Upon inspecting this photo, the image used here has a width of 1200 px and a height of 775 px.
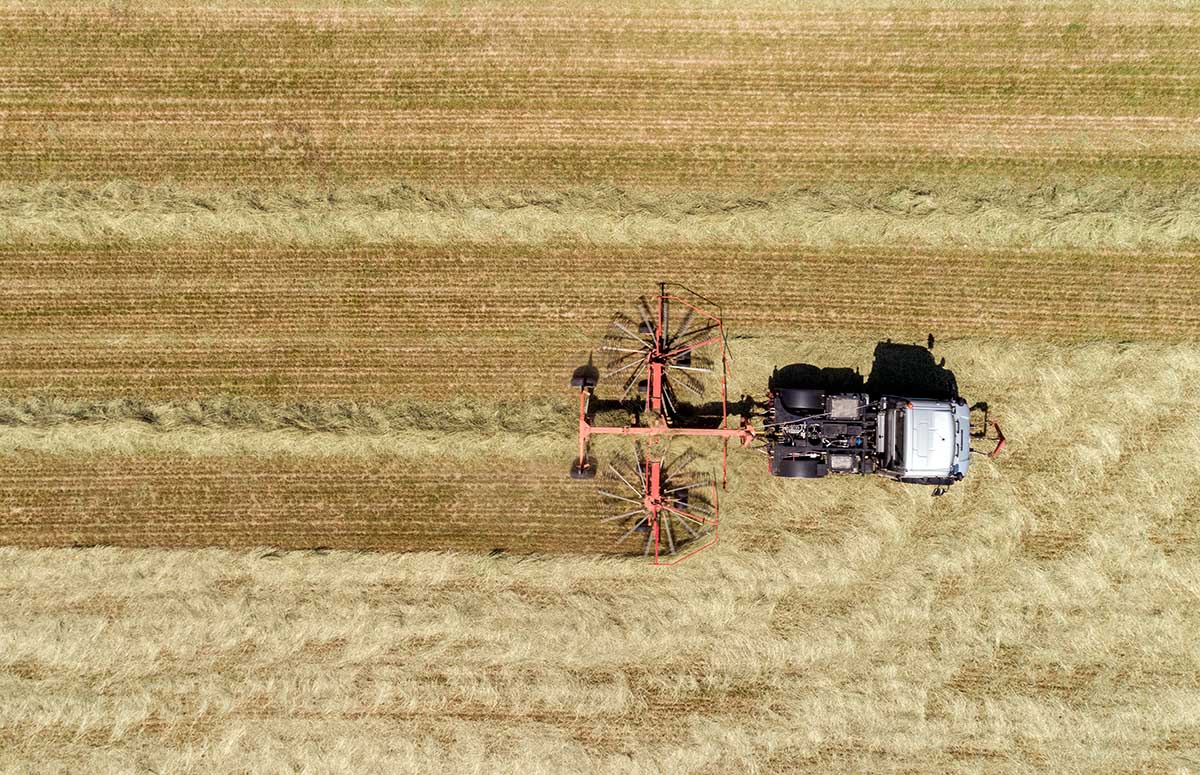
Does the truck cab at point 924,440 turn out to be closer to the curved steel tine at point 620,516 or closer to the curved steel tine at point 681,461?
the curved steel tine at point 681,461

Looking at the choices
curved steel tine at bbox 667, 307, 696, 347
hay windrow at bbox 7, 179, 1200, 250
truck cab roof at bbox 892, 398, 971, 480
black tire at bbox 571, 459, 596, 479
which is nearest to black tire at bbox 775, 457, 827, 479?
truck cab roof at bbox 892, 398, 971, 480

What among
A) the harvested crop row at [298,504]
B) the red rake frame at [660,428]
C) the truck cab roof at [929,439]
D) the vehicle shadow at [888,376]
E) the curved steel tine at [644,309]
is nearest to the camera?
the truck cab roof at [929,439]

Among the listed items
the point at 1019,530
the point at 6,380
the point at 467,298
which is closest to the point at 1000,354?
the point at 1019,530

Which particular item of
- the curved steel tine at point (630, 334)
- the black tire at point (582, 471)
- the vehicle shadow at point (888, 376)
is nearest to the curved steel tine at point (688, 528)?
the black tire at point (582, 471)

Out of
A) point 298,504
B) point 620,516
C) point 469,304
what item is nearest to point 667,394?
point 620,516

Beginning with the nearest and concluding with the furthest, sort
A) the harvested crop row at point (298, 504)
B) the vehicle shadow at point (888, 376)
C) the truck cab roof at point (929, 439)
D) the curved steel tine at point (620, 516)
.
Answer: the truck cab roof at point (929, 439) < the curved steel tine at point (620, 516) < the harvested crop row at point (298, 504) < the vehicle shadow at point (888, 376)

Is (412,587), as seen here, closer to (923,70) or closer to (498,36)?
(498,36)

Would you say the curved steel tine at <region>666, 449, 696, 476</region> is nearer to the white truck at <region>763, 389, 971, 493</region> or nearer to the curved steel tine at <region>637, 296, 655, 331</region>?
the white truck at <region>763, 389, 971, 493</region>
